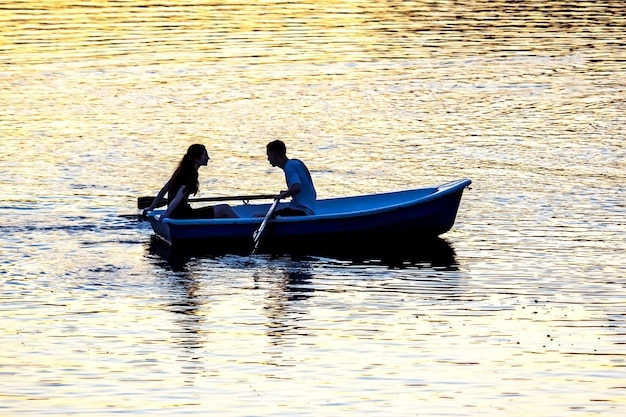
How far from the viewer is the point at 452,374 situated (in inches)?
469

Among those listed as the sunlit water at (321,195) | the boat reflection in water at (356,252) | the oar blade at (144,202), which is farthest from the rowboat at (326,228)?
the oar blade at (144,202)

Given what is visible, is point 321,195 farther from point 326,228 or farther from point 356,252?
point 356,252

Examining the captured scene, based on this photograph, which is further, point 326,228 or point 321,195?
point 321,195

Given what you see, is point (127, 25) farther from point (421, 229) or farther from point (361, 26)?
point (421, 229)

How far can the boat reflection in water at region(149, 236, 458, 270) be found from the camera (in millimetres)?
17234

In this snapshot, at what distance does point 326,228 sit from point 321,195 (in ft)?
13.1

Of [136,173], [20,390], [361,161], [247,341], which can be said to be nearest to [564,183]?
[361,161]

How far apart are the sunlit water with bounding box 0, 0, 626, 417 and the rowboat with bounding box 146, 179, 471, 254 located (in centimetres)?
40

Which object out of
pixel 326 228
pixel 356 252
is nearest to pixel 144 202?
pixel 326 228

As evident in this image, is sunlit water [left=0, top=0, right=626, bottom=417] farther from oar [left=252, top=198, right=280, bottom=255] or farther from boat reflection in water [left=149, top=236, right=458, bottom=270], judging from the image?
oar [left=252, top=198, right=280, bottom=255]

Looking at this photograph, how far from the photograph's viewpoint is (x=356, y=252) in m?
A: 18.0

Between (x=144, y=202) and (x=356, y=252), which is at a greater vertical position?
(x=144, y=202)

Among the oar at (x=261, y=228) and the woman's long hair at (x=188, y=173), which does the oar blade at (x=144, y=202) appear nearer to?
the woman's long hair at (x=188, y=173)

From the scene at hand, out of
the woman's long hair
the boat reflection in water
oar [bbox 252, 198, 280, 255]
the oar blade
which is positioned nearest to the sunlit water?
the boat reflection in water
